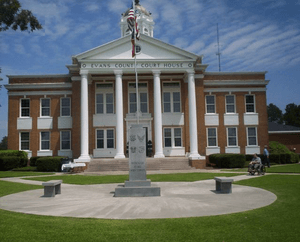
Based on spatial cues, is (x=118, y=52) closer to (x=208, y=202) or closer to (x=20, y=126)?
(x=20, y=126)

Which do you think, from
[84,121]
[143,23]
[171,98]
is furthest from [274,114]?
[84,121]

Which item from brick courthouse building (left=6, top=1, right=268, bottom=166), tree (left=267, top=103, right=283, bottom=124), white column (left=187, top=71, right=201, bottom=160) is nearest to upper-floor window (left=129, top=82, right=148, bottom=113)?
brick courthouse building (left=6, top=1, right=268, bottom=166)

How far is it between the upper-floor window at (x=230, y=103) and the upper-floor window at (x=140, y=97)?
8771mm

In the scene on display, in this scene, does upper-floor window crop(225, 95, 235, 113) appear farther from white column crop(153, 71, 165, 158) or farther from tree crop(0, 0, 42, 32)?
tree crop(0, 0, 42, 32)

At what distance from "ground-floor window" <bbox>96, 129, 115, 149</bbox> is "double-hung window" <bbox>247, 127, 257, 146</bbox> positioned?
14376 millimetres

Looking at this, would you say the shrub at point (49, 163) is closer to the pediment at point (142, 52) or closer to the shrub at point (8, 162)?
the shrub at point (8, 162)

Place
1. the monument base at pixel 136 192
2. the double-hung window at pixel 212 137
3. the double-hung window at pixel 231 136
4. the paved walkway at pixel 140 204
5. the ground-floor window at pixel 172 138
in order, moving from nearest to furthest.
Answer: the paved walkway at pixel 140 204, the monument base at pixel 136 192, the ground-floor window at pixel 172 138, the double-hung window at pixel 212 137, the double-hung window at pixel 231 136

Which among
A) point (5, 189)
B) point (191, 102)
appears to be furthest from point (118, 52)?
point (5, 189)

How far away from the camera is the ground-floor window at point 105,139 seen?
1249 inches

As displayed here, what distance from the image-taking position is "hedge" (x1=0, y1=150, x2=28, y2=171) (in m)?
27.0

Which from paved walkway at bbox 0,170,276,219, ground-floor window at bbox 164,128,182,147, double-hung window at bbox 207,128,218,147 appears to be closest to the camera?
paved walkway at bbox 0,170,276,219

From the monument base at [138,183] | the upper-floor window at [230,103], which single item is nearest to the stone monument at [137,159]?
the monument base at [138,183]

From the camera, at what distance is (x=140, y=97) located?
107 ft

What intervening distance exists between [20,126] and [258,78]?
25642 millimetres
